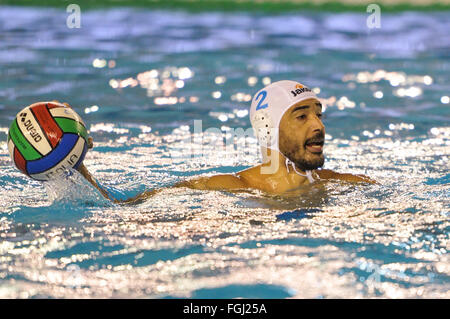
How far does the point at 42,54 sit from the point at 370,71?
16.6ft

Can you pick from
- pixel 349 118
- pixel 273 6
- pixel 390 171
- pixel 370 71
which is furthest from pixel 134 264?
pixel 273 6

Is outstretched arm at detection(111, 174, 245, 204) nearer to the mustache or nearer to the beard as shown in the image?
the beard

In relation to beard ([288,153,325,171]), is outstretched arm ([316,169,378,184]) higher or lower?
lower

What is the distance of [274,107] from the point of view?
4523 mm

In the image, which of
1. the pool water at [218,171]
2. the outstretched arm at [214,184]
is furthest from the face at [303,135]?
the outstretched arm at [214,184]

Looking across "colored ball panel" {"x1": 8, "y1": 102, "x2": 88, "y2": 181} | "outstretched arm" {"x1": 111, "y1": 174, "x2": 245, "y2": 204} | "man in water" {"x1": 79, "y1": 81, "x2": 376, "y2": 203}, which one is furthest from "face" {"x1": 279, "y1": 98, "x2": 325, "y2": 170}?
"colored ball panel" {"x1": 8, "y1": 102, "x2": 88, "y2": 181}

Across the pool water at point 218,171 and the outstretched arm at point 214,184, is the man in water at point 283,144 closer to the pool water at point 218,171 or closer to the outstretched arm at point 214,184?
the outstretched arm at point 214,184

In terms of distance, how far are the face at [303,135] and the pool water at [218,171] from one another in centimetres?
27

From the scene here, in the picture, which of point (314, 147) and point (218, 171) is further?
point (218, 171)

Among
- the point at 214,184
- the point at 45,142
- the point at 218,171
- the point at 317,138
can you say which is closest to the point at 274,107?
the point at 317,138

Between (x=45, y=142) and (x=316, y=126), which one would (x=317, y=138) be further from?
(x=45, y=142)

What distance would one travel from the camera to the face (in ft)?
14.3

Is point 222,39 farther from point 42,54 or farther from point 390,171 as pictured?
point 390,171

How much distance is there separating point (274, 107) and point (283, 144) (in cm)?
24
